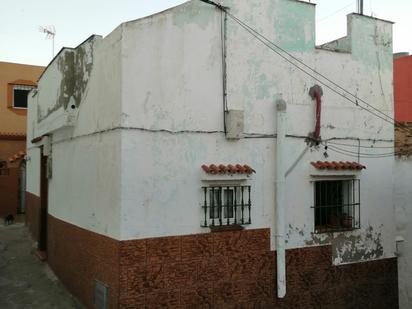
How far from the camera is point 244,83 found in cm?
809

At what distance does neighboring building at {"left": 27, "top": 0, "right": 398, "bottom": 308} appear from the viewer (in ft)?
23.3

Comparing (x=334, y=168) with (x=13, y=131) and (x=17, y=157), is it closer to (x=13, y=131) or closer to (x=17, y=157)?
(x=17, y=157)

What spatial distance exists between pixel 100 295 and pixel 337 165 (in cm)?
494

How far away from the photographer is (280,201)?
8.11 m

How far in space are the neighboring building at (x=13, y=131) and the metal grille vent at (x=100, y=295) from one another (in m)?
13.5

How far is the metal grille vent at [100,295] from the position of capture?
24.0 feet

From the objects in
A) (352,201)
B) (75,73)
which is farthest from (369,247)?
(75,73)

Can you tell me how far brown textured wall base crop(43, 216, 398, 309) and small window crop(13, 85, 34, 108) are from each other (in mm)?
13776

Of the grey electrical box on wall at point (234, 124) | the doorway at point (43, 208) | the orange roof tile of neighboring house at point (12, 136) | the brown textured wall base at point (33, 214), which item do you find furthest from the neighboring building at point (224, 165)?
the orange roof tile of neighboring house at point (12, 136)

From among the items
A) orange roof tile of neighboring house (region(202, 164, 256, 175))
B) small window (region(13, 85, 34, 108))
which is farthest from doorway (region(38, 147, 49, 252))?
small window (region(13, 85, 34, 108))

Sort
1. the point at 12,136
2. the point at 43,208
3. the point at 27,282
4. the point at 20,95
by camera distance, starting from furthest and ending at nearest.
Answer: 1. the point at 20,95
2. the point at 12,136
3. the point at 43,208
4. the point at 27,282

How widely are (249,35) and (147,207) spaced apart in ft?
11.8

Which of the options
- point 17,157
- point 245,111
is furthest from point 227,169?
point 17,157

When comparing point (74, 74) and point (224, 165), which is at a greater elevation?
point (74, 74)
